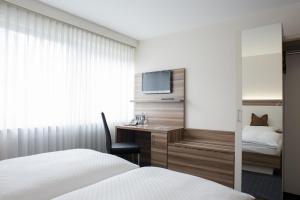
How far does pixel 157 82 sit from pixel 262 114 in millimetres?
1774

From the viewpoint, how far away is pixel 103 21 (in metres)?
3.16

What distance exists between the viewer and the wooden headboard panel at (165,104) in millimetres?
3445

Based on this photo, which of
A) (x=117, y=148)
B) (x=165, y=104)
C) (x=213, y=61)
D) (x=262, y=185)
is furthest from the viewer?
(x=165, y=104)

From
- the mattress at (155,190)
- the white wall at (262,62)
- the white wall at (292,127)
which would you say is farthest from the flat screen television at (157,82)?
the mattress at (155,190)

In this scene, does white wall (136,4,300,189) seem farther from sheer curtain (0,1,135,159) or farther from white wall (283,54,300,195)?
sheer curtain (0,1,135,159)

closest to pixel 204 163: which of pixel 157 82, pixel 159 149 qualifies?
pixel 159 149

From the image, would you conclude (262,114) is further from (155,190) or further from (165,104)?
(155,190)

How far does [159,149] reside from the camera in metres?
3.05

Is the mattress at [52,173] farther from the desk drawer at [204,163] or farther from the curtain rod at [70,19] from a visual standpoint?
the curtain rod at [70,19]

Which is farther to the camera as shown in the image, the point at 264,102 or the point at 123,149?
the point at 123,149

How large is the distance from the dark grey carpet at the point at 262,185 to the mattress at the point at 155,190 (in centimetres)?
141

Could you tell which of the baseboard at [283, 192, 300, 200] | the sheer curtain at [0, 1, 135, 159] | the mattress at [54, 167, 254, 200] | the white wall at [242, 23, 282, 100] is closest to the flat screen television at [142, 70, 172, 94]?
the sheer curtain at [0, 1, 135, 159]

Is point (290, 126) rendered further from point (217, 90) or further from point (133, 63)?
point (133, 63)

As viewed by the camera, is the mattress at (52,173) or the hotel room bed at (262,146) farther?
the hotel room bed at (262,146)
